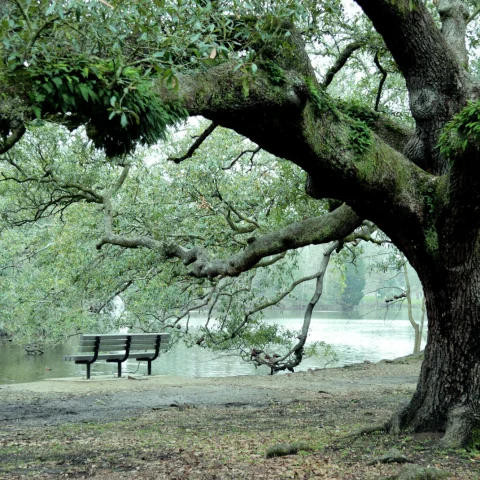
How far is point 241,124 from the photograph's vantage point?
15.9ft

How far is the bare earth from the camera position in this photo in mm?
4469

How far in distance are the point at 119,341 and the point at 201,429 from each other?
530 cm

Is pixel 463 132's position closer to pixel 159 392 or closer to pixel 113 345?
pixel 159 392

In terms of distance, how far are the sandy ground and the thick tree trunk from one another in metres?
3.06

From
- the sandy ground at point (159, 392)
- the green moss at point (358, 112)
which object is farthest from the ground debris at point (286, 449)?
the green moss at point (358, 112)

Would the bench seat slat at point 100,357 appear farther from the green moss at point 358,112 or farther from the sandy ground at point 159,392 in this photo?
the green moss at point 358,112

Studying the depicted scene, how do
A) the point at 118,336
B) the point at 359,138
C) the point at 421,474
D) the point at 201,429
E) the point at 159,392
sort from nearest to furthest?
the point at 421,474 → the point at 359,138 → the point at 201,429 → the point at 159,392 → the point at 118,336

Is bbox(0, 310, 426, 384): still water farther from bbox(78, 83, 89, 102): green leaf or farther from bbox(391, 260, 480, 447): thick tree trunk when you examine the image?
bbox(78, 83, 89, 102): green leaf

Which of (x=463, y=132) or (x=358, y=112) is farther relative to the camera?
(x=358, y=112)

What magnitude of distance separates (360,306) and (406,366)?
167ft

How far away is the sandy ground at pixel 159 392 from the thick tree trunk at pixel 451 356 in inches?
120

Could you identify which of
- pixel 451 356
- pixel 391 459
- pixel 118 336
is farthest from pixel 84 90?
pixel 118 336

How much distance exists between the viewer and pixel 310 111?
4973mm

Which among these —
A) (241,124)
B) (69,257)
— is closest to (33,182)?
(69,257)
